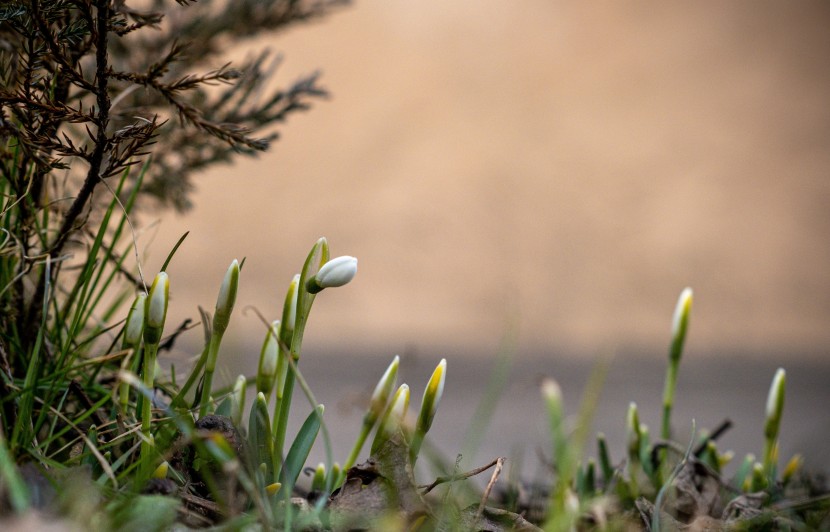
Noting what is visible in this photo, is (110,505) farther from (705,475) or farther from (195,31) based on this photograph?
(195,31)

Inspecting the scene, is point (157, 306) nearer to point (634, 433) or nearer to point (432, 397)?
point (432, 397)

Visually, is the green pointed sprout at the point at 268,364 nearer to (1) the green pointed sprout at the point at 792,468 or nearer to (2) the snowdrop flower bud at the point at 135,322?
(2) the snowdrop flower bud at the point at 135,322

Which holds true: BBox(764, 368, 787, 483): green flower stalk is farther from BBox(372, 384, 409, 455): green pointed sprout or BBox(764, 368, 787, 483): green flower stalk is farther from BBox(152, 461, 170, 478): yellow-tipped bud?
BBox(152, 461, 170, 478): yellow-tipped bud

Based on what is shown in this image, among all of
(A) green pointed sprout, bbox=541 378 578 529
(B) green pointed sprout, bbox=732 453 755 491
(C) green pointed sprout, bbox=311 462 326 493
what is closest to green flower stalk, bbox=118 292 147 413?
(C) green pointed sprout, bbox=311 462 326 493

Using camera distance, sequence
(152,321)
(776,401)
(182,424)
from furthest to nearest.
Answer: (776,401) < (152,321) < (182,424)

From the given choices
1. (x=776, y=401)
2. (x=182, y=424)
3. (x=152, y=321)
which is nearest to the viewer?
(x=182, y=424)

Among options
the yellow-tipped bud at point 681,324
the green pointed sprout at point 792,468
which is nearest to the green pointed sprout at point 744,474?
the green pointed sprout at point 792,468

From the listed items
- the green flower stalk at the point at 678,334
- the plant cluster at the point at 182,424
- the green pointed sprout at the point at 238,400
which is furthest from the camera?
the green flower stalk at the point at 678,334

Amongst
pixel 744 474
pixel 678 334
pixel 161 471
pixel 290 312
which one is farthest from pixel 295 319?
pixel 744 474
